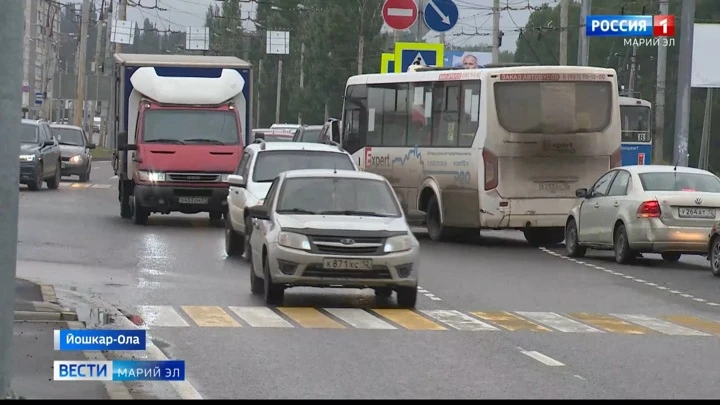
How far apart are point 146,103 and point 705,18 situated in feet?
245

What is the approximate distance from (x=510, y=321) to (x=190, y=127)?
15.2 metres

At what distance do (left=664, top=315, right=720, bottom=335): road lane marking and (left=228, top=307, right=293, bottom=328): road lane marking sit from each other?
13.6 feet

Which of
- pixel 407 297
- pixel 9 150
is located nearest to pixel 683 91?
pixel 407 297

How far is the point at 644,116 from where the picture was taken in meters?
56.0

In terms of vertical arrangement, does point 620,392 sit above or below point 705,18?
below

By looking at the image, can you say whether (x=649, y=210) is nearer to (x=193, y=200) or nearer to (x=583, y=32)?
(x=193, y=200)

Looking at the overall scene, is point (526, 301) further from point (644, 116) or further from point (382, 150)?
point (644, 116)

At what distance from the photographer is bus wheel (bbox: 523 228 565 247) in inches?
1204

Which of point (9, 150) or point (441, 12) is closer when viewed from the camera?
point (9, 150)

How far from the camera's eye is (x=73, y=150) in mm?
52531

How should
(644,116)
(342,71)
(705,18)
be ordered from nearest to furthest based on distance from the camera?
1. (644,116)
2. (705,18)
3. (342,71)

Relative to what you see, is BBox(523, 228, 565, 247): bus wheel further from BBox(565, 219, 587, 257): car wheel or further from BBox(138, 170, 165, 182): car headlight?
BBox(138, 170, 165, 182): car headlight

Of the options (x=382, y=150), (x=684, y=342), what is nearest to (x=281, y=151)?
(x=382, y=150)

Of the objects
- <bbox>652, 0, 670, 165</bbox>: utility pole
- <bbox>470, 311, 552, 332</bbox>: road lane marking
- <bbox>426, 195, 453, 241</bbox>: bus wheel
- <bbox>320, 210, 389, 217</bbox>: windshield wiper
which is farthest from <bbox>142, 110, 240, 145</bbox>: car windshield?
<bbox>652, 0, 670, 165</bbox>: utility pole
